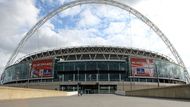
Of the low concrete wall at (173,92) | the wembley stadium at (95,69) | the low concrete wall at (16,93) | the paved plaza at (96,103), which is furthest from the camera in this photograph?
the wembley stadium at (95,69)

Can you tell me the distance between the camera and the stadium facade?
9512cm

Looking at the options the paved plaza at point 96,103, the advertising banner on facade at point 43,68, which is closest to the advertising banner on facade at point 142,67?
the advertising banner on facade at point 43,68

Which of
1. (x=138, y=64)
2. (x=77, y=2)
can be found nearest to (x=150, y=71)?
(x=138, y=64)

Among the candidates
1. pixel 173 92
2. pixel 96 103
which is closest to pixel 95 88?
pixel 173 92

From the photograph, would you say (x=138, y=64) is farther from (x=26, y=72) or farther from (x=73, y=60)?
(x=26, y=72)

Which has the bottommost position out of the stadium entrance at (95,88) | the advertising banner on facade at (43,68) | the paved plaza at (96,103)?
the stadium entrance at (95,88)

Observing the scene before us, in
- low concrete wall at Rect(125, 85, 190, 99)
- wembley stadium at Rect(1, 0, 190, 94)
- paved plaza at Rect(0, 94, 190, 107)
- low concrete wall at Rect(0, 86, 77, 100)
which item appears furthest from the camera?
wembley stadium at Rect(1, 0, 190, 94)

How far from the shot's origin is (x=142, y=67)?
96625mm

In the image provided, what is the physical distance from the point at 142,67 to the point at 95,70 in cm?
1745

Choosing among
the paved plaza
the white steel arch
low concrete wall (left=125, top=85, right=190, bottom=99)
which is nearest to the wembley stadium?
the white steel arch

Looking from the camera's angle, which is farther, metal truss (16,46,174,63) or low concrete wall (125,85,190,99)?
metal truss (16,46,174,63)

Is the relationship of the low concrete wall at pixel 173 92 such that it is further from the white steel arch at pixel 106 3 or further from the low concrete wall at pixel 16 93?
the white steel arch at pixel 106 3

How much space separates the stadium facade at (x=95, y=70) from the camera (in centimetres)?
9512

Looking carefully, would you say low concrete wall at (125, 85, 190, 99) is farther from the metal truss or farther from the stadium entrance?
the metal truss
